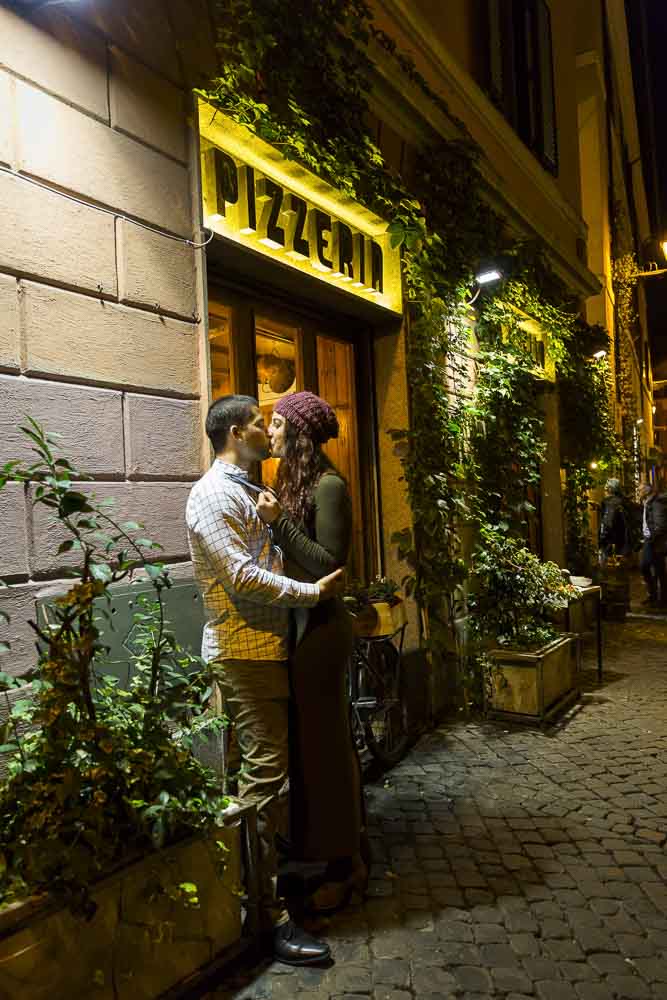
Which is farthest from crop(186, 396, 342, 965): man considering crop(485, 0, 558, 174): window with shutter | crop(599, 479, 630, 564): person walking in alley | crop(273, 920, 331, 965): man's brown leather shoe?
crop(599, 479, 630, 564): person walking in alley

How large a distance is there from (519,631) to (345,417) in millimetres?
2232

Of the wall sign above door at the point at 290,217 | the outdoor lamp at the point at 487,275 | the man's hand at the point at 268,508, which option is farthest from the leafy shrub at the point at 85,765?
the outdoor lamp at the point at 487,275

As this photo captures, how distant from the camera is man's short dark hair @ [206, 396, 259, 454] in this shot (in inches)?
116

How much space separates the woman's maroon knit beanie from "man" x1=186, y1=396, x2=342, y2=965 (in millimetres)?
192

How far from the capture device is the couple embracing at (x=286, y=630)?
2822 millimetres

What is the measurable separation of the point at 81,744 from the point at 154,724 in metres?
0.27

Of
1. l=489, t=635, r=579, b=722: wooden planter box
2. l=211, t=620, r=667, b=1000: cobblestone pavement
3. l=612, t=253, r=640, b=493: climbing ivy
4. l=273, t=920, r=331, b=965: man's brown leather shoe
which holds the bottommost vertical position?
l=211, t=620, r=667, b=1000: cobblestone pavement

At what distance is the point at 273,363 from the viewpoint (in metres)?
5.13

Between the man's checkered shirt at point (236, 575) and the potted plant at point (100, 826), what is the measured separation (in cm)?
31

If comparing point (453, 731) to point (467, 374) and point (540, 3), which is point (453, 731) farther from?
point (540, 3)

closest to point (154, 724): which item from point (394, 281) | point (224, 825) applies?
point (224, 825)

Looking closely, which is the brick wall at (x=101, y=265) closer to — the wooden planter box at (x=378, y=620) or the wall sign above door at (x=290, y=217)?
the wall sign above door at (x=290, y=217)

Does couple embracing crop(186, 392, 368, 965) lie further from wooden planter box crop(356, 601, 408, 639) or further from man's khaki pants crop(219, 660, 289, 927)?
wooden planter box crop(356, 601, 408, 639)

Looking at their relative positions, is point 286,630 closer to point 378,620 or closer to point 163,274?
point 378,620
